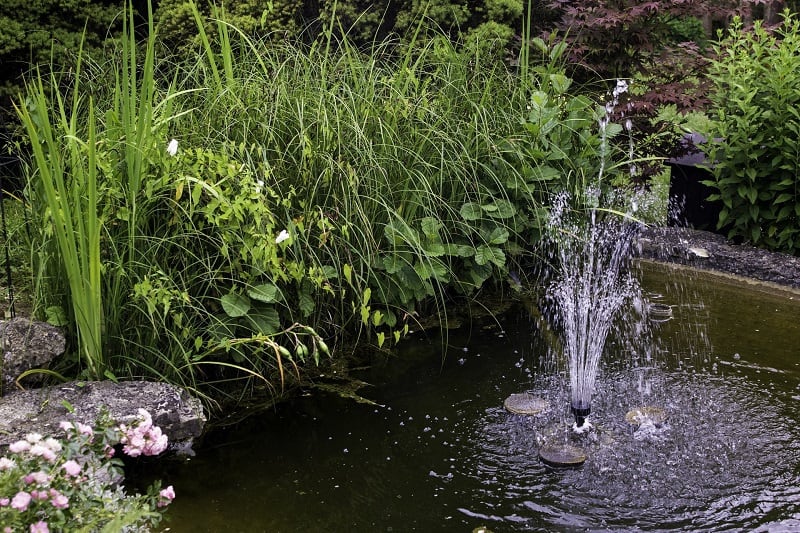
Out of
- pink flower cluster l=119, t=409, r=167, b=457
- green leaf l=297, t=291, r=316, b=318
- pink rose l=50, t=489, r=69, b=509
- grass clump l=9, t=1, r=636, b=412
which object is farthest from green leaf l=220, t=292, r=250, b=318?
pink rose l=50, t=489, r=69, b=509

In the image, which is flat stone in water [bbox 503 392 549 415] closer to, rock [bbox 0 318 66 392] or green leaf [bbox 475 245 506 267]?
green leaf [bbox 475 245 506 267]

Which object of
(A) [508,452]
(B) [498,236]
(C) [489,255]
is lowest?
(A) [508,452]

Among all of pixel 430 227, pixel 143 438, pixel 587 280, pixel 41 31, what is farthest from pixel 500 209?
pixel 41 31

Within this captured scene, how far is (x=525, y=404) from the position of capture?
12.2 ft

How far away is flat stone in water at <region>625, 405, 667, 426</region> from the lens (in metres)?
3.54

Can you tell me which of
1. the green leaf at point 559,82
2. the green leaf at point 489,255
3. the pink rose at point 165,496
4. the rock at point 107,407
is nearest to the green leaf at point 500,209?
the green leaf at point 489,255

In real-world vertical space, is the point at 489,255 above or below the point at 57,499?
above

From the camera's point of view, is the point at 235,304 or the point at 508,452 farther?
the point at 235,304

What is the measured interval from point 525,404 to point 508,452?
1.31 ft

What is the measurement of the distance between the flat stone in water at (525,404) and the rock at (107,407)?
138cm

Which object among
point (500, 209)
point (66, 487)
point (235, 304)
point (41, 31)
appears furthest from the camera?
point (41, 31)

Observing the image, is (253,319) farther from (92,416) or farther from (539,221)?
(539,221)

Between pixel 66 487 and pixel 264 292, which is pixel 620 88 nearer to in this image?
pixel 264 292

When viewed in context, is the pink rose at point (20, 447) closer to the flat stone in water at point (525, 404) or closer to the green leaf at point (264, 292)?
the green leaf at point (264, 292)
